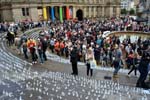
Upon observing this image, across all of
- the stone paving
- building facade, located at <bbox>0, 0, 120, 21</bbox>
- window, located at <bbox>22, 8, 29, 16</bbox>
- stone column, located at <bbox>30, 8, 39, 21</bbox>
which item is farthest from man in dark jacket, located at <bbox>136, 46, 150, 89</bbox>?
stone column, located at <bbox>30, 8, 39, 21</bbox>

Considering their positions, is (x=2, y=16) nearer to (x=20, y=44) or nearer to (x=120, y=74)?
(x=20, y=44)

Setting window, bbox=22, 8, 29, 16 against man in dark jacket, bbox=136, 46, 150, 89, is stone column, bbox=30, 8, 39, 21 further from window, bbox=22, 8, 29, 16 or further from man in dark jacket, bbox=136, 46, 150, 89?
man in dark jacket, bbox=136, 46, 150, 89

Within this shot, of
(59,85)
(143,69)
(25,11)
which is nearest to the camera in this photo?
(143,69)

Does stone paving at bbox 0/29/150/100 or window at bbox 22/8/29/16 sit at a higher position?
window at bbox 22/8/29/16

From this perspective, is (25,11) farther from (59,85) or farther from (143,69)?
(143,69)

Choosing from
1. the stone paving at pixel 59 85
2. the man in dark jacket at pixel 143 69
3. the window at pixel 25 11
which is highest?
the window at pixel 25 11

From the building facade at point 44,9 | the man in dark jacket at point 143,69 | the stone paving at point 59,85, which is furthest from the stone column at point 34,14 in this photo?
the man in dark jacket at point 143,69

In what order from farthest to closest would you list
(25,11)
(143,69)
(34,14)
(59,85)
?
(34,14) < (25,11) < (59,85) < (143,69)

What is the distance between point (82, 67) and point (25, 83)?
473cm

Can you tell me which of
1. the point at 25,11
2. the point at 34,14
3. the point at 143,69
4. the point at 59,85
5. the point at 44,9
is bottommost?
the point at 59,85

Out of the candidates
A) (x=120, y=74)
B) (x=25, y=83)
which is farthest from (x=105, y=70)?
(x=25, y=83)

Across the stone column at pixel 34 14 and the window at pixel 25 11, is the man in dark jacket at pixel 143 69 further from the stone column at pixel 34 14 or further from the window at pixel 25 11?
the stone column at pixel 34 14

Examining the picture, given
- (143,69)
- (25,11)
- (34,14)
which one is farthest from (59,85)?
(34,14)

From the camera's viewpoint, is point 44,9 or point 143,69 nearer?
point 143,69
